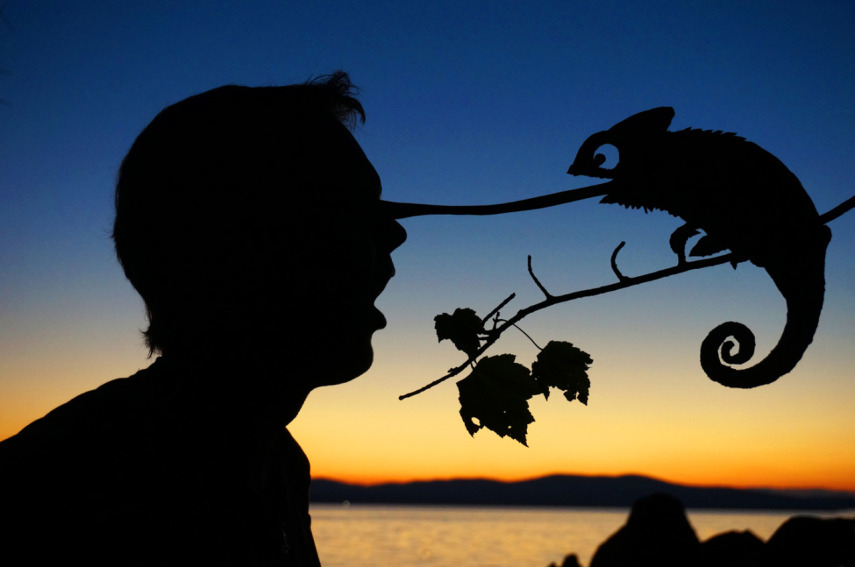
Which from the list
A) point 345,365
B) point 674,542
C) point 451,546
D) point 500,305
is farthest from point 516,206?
point 451,546

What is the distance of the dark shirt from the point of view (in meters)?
1.80

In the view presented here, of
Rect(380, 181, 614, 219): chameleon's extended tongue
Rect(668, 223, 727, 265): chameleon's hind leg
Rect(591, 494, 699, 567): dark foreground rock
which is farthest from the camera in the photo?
Rect(591, 494, 699, 567): dark foreground rock

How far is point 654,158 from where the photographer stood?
1.44 metres

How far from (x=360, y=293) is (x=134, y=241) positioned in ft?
3.08

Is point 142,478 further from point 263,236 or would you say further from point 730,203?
point 730,203

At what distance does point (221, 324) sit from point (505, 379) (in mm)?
1010

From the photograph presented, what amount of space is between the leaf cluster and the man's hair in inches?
29.5

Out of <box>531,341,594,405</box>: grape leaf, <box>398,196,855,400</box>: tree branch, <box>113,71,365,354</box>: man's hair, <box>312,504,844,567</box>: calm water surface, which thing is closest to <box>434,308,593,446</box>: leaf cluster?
<box>531,341,594,405</box>: grape leaf

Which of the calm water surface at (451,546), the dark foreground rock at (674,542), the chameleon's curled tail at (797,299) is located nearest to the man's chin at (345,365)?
the chameleon's curled tail at (797,299)

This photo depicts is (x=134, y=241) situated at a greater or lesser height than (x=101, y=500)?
greater

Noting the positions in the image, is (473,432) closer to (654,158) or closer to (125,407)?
(654,158)

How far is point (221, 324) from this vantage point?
2137mm

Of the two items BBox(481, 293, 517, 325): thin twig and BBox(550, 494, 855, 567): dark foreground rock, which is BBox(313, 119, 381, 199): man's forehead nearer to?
BBox(481, 293, 517, 325): thin twig

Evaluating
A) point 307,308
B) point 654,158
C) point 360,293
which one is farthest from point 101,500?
point 654,158
